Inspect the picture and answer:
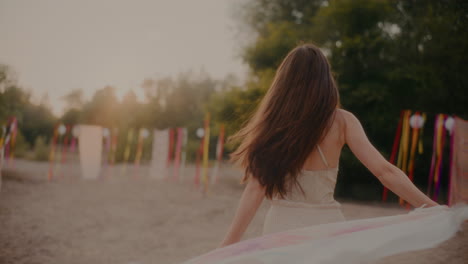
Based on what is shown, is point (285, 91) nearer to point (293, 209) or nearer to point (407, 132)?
point (293, 209)

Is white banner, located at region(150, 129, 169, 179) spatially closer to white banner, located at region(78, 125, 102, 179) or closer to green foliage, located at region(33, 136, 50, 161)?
white banner, located at region(78, 125, 102, 179)

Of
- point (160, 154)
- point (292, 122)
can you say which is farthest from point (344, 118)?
point (160, 154)

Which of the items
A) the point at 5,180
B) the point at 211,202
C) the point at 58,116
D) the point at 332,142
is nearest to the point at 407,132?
the point at 211,202

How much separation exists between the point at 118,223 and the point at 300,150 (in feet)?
21.0

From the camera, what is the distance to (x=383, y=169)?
141 centimetres

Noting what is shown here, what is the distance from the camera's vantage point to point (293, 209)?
153cm

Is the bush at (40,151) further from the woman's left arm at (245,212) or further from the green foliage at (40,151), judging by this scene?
the woman's left arm at (245,212)

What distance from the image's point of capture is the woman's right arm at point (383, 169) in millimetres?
1380

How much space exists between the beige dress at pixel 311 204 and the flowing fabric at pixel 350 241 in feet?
0.31

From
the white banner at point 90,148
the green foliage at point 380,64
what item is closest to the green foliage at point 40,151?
the white banner at point 90,148

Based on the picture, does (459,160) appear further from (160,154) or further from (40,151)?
(40,151)

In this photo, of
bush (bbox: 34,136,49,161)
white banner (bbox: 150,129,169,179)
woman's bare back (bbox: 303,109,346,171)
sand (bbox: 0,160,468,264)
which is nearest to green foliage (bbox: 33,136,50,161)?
bush (bbox: 34,136,49,161)

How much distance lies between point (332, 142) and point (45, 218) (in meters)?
7.41

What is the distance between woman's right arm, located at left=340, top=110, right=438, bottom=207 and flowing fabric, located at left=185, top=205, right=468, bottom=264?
0.29 feet
